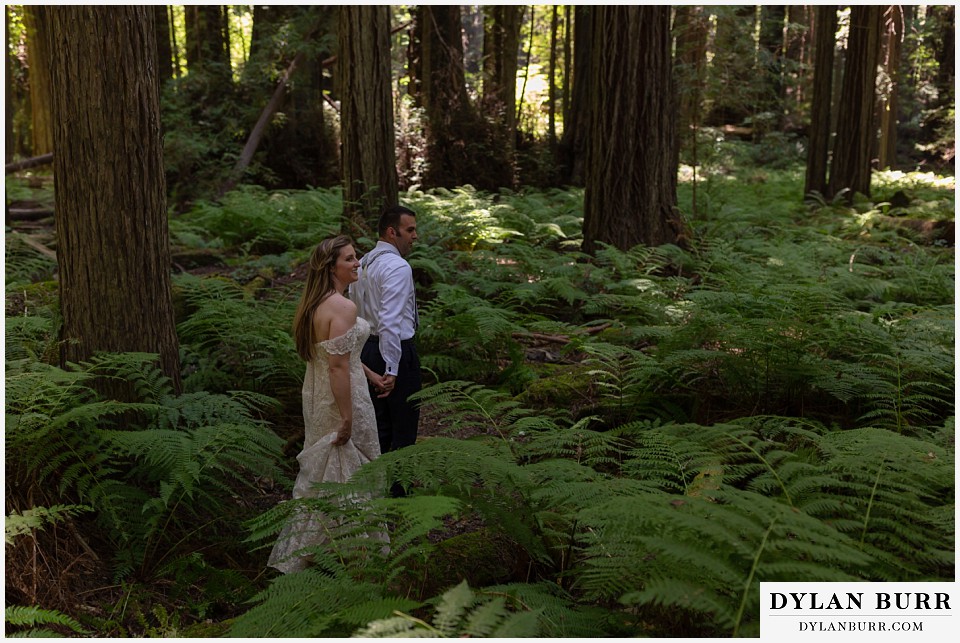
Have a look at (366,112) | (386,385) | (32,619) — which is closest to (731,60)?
(366,112)

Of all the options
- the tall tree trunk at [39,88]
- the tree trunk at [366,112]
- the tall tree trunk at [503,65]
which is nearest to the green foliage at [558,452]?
the tree trunk at [366,112]

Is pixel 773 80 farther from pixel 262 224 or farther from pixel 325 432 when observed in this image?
pixel 325 432

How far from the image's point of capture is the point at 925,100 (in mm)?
29766

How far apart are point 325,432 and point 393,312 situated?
3.01 feet

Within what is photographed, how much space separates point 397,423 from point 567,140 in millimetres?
14943

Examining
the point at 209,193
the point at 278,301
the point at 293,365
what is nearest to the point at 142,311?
the point at 293,365

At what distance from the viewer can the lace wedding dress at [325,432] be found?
468 centimetres

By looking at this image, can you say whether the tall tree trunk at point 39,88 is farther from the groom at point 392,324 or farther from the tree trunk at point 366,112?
the groom at point 392,324

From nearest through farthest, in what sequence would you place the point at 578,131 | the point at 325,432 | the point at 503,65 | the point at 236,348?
the point at 325,432
the point at 236,348
the point at 578,131
the point at 503,65

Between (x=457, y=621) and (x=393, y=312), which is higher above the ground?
(x=393, y=312)

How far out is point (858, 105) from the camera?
16.2m

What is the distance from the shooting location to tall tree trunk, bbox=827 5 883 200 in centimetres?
1602

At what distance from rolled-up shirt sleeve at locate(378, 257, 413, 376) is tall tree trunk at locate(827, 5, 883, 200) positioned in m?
14.5

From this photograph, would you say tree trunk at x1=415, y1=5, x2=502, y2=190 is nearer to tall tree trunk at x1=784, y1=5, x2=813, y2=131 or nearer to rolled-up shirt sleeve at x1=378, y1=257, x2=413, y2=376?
rolled-up shirt sleeve at x1=378, y1=257, x2=413, y2=376
